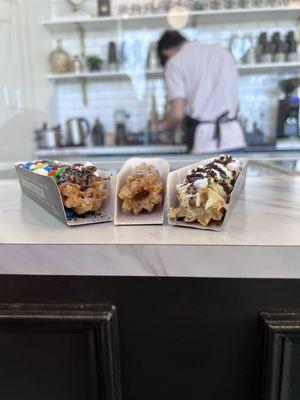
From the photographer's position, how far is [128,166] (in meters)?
0.65

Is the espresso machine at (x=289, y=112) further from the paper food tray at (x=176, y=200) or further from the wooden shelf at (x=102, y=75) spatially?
the paper food tray at (x=176, y=200)

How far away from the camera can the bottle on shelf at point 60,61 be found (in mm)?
2900

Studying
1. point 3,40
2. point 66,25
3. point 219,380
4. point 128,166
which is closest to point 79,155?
point 3,40

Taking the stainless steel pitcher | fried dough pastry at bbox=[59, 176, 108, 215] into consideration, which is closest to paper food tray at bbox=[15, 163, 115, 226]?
fried dough pastry at bbox=[59, 176, 108, 215]

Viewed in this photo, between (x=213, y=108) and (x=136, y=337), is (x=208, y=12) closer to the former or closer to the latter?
(x=213, y=108)

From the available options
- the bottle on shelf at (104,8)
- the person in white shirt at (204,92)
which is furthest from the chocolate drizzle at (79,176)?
the bottle on shelf at (104,8)

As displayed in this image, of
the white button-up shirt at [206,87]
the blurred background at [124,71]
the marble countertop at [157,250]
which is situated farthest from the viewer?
the blurred background at [124,71]

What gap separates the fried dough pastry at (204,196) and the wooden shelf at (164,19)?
2500 mm

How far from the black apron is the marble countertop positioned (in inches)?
70.1

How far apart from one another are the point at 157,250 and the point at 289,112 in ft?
8.33

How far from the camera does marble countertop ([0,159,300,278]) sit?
0.47 metres

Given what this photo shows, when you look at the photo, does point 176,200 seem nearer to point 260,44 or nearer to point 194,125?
point 194,125

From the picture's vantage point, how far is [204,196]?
0.49 meters

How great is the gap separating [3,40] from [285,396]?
2.38 m
